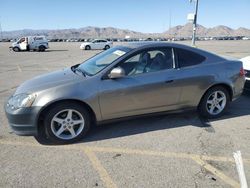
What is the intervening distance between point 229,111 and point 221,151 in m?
2.16

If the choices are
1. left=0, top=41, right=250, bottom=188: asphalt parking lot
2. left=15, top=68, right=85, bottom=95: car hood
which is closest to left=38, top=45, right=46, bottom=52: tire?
left=0, top=41, right=250, bottom=188: asphalt parking lot

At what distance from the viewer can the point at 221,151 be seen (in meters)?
A: 4.07

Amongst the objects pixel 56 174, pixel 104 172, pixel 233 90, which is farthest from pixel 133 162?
pixel 233 90

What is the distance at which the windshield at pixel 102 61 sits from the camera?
471 centimetres

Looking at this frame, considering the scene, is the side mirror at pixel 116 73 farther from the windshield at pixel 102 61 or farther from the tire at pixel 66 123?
Answer: the tire at pixel 66 123

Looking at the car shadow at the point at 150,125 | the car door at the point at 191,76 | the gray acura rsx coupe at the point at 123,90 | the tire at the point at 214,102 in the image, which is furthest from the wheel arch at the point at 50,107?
the tire at the point at 214,102

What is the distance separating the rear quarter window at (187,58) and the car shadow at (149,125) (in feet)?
3.72

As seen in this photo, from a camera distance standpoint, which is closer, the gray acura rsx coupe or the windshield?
the gray acura rsx coupe

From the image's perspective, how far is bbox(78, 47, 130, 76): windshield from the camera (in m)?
4.71

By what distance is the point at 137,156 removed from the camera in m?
3.93

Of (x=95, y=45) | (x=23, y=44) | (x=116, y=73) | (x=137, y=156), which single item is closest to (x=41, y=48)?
(x=23, y=44)

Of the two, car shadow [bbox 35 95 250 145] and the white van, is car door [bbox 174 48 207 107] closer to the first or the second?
car shadow [bbox 35 95 250 145]

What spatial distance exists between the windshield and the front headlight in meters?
1.07

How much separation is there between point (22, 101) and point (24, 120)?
0.96 ft
